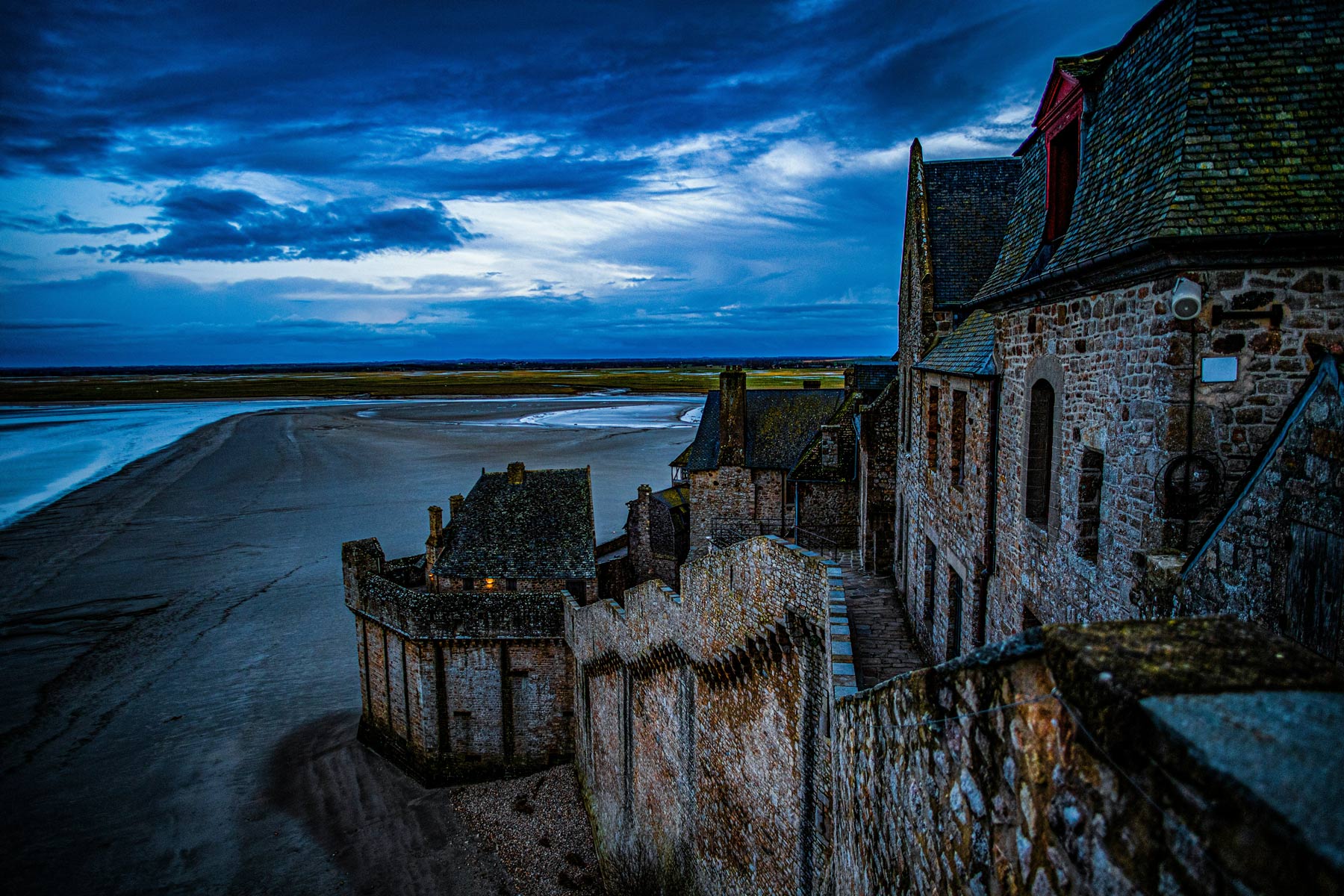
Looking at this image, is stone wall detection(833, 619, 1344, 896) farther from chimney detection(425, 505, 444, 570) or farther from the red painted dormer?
chimney detection(425, 505, 444, 570)

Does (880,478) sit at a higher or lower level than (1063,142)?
lower

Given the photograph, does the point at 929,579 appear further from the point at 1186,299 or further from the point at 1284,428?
the point at 1284,428

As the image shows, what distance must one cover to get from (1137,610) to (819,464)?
69.8 feet

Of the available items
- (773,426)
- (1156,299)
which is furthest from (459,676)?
(1156,299)

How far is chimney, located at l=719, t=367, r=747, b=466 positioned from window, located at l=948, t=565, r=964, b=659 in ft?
60.0

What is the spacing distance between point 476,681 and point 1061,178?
1901cm

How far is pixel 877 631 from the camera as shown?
14.5 m

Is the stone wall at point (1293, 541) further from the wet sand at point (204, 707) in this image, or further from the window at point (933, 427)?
the wet sand at point (204, 707)

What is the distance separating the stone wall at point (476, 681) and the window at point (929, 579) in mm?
10593

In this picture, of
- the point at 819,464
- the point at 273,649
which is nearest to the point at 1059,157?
the point at 819,464

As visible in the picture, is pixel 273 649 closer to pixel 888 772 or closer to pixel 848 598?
pixel 848 598

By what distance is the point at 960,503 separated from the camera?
41.7 ft

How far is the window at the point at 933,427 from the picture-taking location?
592 inches

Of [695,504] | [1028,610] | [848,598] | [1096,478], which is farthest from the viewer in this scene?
[695,504]
